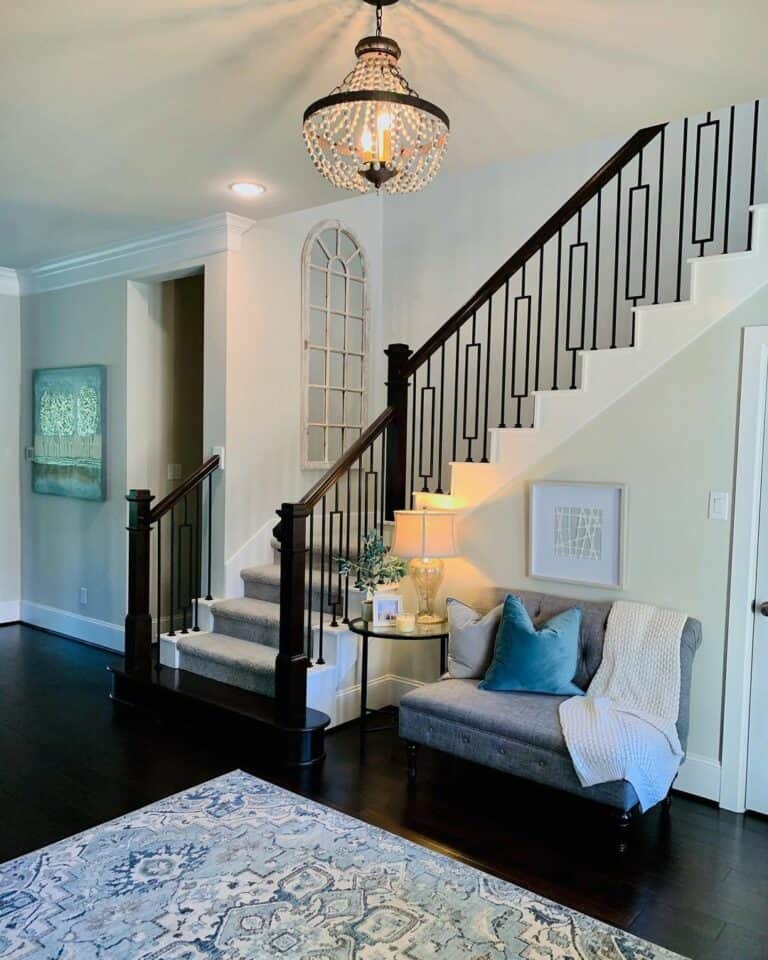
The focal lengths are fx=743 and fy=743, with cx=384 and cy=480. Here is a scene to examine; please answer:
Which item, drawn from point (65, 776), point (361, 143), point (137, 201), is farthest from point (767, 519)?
point (137, 201)

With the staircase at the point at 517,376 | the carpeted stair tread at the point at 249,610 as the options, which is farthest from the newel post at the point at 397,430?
the carpeted stair tread at the point at 249,610

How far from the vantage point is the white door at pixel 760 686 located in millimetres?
3080

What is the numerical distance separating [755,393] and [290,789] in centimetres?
261

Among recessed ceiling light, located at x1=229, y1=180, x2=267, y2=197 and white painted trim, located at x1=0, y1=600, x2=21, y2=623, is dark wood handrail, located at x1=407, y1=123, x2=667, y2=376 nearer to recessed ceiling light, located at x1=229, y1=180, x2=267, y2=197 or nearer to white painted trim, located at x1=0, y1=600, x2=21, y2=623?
recessed ceiling light, located at x1=229, y1=180, x2=267, y2=197

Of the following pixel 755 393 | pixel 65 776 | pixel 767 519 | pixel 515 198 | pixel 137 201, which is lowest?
pixel 65 776

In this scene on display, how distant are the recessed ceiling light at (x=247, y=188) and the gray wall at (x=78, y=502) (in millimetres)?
1639

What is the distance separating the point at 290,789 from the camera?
3279 mm

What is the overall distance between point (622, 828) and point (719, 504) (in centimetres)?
137

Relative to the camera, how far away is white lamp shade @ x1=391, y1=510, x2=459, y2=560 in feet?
12.3

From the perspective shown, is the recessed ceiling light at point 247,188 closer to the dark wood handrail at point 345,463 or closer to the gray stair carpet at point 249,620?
the dark wood handrail at point 345,463

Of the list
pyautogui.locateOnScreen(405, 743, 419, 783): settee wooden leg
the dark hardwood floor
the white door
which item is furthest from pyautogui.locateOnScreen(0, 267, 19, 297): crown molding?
the white door

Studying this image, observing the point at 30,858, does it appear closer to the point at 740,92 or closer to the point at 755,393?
the point at 755,393

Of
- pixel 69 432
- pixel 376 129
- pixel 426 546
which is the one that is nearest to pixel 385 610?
pixel 426 546

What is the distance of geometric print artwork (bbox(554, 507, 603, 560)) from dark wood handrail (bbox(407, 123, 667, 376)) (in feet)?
3.88
